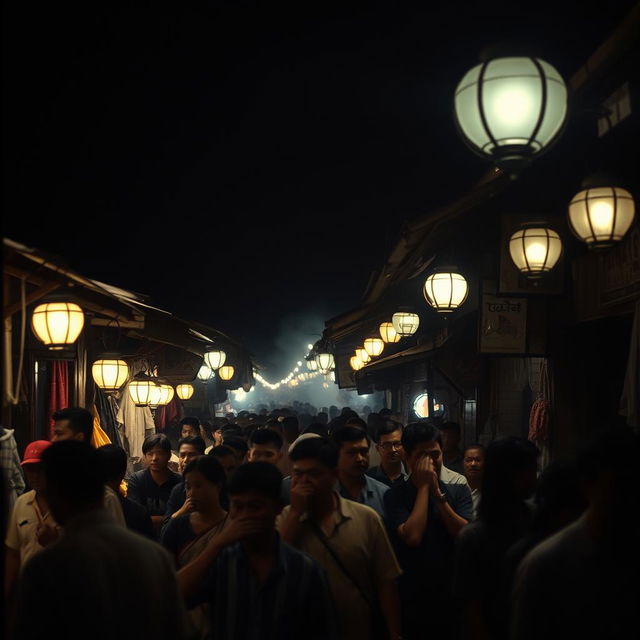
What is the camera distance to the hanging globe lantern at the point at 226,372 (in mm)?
26344

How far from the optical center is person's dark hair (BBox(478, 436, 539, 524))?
4703 millimetres

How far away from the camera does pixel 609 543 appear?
3.34 meters

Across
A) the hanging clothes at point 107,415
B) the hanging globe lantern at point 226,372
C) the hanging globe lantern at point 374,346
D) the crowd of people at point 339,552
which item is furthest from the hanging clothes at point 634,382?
the hanging globe lantern at point 226,372

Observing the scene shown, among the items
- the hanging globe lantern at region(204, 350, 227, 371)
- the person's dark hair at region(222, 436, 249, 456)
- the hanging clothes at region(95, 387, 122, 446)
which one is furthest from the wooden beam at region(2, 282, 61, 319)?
the hanging globe lantern at region(204, 350, 227, 371)

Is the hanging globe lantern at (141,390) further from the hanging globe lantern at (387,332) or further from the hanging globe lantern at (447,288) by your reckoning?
the hanging globe lantern at (387,332)

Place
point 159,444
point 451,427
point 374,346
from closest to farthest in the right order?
point 159,444 < point 451,427 < point 374,346

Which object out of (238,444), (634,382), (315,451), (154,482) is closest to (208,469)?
(315,451)

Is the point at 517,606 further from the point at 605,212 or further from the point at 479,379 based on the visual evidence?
the point at 479,379

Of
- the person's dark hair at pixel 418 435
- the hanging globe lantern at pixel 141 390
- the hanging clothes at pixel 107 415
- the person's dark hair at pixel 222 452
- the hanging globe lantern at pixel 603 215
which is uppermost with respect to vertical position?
the hanging globe lantern at pixel 603 215

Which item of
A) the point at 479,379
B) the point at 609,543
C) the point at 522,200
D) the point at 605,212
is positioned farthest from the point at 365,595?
the point at 479,379

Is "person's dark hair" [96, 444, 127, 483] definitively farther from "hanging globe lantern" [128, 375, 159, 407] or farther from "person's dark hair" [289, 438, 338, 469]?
"hanging globe lantern" [128, 375, 159, 407]

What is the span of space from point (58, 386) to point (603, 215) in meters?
8.37

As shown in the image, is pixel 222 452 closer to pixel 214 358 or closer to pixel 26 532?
pixel 26 532

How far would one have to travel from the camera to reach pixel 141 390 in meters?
14.8
